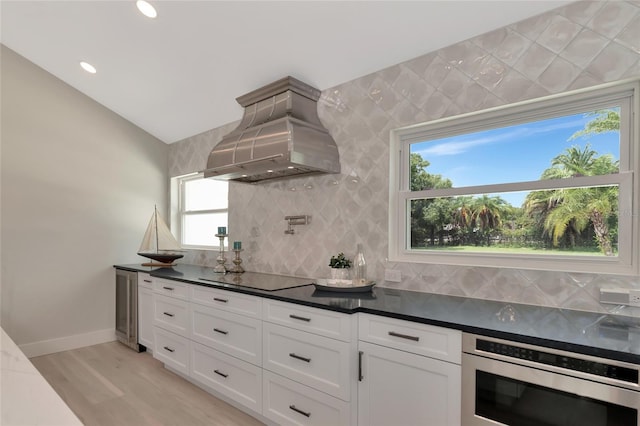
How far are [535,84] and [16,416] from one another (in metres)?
2.35

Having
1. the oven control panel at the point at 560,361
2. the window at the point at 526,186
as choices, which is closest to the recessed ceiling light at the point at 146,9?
the window at the point at 526,186

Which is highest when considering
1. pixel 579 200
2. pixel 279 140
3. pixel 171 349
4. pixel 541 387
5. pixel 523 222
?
pixel 279 140

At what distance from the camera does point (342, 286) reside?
2.29m

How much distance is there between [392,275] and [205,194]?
274 cm

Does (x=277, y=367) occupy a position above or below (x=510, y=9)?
below

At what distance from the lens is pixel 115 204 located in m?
4.07

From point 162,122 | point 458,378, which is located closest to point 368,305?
point 458,378

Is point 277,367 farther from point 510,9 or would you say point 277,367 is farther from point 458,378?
point 510,9

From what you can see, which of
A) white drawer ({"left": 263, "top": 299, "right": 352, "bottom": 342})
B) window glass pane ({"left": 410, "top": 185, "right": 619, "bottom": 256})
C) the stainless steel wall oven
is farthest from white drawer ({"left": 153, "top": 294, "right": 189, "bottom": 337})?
the stainless steel wall oven

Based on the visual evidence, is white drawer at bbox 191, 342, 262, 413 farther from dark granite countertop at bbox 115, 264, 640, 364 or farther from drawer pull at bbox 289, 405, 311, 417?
dark granite countertop at bbox 115, 264, 640, 364

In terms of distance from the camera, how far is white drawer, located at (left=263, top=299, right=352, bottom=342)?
1.84 m

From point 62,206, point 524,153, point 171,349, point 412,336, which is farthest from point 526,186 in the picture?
point 62,206

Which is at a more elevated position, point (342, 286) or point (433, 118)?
point (433, 118)

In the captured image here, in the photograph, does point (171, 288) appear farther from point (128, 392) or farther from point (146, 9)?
point (146, 9)
